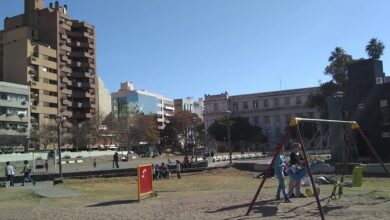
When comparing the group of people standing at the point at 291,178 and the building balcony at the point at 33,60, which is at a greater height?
the building balcony at the point at 33,60

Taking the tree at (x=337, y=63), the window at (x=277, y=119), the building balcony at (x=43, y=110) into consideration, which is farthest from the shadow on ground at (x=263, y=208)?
the window at (x=277, y=119)

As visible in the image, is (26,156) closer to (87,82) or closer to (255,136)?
(87,82)

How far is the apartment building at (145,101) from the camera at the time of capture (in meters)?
170

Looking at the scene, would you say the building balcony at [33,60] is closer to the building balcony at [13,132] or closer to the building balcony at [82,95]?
the building balcony at [82,95]

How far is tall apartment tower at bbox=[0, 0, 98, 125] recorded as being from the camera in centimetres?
10819

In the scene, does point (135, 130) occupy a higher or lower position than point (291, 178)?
higher

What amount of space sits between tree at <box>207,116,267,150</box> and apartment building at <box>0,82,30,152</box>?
53093 mm

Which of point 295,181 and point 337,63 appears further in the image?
point 337,63

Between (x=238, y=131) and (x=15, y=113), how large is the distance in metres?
60.8

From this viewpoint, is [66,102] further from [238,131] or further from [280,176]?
[280,176]

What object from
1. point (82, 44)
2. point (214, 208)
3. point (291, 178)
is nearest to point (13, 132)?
point (82, 44)

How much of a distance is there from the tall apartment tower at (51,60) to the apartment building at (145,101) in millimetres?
35697

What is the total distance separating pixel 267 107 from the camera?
5881 inches

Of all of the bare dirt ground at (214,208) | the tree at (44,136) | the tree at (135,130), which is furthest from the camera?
the tree at (135,130)
